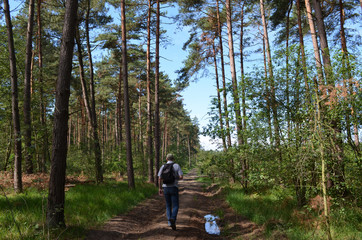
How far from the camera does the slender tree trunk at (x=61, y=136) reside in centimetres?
489

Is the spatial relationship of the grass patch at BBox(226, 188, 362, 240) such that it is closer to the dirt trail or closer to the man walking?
the dirt trail

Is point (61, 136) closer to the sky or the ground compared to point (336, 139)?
closer to the sky

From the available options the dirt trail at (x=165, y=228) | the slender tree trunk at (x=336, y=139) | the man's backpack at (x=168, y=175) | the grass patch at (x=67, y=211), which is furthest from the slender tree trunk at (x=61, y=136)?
the slender tree trunk at (x=336, y=139)

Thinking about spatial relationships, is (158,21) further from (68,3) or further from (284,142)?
(284,142)

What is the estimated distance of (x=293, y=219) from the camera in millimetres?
5953

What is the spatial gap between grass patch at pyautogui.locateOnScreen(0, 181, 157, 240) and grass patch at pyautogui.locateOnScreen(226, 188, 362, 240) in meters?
4.13

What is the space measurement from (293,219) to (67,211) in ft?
19.5

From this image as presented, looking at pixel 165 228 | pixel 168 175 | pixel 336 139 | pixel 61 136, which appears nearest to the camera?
pixel 61 136

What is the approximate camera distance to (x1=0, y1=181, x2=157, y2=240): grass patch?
4301 millimetres

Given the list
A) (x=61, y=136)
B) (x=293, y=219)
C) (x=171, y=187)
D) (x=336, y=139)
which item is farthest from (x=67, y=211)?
(x=336, y=139)

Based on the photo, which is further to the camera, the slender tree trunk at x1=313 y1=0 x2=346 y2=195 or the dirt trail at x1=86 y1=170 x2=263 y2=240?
the dirt trail at x1=86 y1=170 x2=263 y2=240

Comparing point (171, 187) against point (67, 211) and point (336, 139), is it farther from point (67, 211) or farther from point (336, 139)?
point (336, 139)

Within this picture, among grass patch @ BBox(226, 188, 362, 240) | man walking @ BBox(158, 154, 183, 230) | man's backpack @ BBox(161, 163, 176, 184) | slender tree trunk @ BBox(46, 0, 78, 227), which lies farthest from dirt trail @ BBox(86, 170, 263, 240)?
man's backpack @ BBox(161, 163, 176, 184)

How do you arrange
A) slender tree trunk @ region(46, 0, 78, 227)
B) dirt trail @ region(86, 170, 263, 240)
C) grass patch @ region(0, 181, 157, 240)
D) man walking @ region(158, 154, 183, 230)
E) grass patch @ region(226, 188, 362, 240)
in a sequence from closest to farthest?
1. grass patch @ region(0, 181, 157, 240)
2. grass patch @ region(226, 188, 362, 240)
3. slender tree trunk @ region(46, 0, 78, 227)
4. dirt trail @ region(86, 170, 263, 240)
5. man walking @ region(158, 154, 183, 230)
